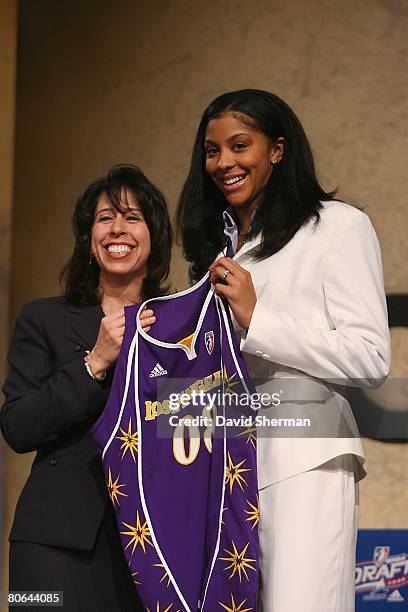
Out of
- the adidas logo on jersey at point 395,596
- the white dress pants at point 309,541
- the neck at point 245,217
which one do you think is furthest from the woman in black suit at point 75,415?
the adidas logo on jersey at point 395,596

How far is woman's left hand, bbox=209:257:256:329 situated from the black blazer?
1.18 ft

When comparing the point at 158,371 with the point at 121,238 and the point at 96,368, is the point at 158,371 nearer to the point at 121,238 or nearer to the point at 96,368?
the point at 96,368


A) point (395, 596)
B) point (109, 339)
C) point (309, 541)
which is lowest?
point (395, 596)

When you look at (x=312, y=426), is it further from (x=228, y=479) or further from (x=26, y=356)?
(x=26, y=356)

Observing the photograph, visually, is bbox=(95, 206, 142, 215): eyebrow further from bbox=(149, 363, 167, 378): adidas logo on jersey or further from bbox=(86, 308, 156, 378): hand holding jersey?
bbox=(149, 363, 167, 378): adidas logo on jersey

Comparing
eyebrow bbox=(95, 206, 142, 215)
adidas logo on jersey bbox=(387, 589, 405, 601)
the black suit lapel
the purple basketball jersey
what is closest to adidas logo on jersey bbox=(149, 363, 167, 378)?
the purple basketball jersey

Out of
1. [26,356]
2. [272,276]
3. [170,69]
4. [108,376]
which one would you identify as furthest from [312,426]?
[170,69]

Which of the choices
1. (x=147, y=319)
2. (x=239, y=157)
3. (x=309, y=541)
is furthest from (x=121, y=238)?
(x=309, y=541)

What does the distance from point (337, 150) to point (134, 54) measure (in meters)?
0.99

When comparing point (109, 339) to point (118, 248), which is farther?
point (118, 248)

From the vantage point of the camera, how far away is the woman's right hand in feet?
6.83

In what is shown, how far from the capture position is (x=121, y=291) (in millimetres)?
2318

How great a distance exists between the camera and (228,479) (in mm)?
1932

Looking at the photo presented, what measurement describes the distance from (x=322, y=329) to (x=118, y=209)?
63cm
